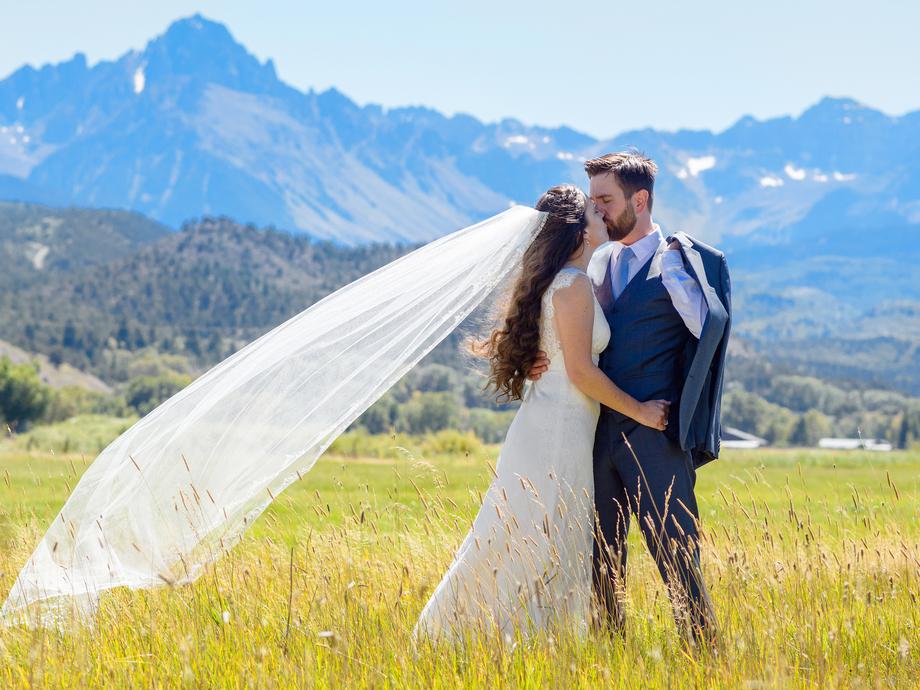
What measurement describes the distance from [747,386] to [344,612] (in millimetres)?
175279

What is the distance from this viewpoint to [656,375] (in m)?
4.92

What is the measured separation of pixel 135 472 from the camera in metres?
5.23

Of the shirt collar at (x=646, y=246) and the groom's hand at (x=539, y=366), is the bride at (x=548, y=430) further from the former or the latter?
the shirt collar at (x=646, y=246)

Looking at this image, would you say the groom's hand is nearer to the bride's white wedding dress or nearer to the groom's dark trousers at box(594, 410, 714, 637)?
the bride's white wedding dress

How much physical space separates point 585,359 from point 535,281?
1.45ft

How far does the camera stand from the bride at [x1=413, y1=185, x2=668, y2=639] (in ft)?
15.9

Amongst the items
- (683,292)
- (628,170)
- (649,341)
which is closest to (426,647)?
(649,341)

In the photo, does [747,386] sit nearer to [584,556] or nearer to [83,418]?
[83,418]

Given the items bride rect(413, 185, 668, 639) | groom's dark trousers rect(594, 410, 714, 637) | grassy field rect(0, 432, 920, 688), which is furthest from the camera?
bride rect(413, 185, 668, 639)

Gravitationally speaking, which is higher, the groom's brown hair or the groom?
the groom's brown hair

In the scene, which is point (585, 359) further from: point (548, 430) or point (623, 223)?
point (623, 223)

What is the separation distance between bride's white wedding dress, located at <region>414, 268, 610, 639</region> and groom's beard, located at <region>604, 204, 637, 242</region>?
32cm

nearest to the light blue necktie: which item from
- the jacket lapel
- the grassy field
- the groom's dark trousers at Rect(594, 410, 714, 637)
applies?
the jacket lapel

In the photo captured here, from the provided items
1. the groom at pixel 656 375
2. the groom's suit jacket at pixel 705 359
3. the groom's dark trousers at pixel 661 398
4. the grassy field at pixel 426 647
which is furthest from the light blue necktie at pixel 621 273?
the grassy field at pixel 426 647
